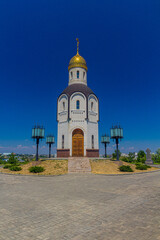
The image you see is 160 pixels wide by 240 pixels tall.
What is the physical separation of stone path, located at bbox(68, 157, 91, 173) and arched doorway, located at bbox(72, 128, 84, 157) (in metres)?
4.68

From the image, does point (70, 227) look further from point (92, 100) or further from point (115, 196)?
point (92, 100)

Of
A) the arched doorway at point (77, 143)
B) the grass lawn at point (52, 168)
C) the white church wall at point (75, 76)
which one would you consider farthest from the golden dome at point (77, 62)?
the grass lawn at point (52, 168)

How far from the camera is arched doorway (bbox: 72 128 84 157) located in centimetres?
2541

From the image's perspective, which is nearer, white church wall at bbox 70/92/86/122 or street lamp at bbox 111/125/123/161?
street lamp at bbox 111/125/123/161

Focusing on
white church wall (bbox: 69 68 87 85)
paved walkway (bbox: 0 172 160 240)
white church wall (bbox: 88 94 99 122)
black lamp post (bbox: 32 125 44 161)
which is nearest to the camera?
paved walkway (bbox: 0 172 160 240)

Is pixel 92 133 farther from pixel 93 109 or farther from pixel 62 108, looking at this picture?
pixel 62 108

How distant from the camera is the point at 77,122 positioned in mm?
26078

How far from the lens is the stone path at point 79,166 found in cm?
1777

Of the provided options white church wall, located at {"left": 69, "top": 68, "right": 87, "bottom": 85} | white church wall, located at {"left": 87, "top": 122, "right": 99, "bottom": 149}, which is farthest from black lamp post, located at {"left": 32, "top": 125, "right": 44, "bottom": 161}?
white church wall, located at {"left": 69, "top": 68, "right": 87, "bottom": 85}

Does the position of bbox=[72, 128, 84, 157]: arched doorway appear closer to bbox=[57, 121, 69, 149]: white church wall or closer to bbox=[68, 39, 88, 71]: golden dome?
bbox=[57, 121, 69, 149]: white church wall

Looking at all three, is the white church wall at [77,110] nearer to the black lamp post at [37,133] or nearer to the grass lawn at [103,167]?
the black lamp post at [37,133]

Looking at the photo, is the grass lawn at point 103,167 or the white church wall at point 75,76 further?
the white church wall at point 75,76

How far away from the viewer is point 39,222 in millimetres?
5375

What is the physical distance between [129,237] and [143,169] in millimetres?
17693
